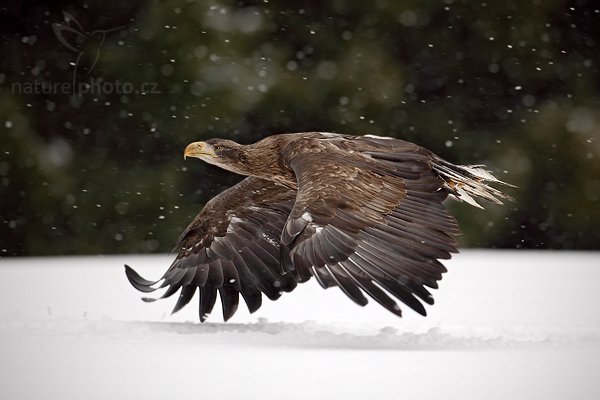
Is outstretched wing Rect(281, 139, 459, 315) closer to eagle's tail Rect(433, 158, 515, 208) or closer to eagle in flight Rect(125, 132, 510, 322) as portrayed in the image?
eagle in flight Rect(125, 132, 510, 322)

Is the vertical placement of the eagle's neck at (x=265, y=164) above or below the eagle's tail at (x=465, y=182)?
below

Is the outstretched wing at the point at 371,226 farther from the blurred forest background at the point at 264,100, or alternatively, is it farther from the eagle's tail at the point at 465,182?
the blurred forest background at the point at 264,100

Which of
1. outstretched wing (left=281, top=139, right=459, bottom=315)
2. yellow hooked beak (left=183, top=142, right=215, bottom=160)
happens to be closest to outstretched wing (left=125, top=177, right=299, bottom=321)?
yellow hooked beak (left=183, top=142, right=215, bottom=160)

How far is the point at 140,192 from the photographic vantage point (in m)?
13.5

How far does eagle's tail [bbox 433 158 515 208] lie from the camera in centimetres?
616

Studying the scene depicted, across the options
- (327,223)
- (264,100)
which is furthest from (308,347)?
(264,100)

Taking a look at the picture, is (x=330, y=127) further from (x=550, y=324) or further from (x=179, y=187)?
(x=550, y=324)

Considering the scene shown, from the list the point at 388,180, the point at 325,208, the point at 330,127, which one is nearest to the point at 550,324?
the point at 388,180

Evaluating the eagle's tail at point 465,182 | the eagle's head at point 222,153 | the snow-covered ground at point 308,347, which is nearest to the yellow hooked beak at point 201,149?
the eagle's head at point 222,153

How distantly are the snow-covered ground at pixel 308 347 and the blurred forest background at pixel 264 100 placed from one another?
5028 mm

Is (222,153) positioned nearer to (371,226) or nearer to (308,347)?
(308,347)

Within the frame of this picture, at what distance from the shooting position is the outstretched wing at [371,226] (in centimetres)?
490

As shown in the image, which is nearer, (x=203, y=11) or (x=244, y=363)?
(x=244, y=363)

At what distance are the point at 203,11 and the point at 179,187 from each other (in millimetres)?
2330
